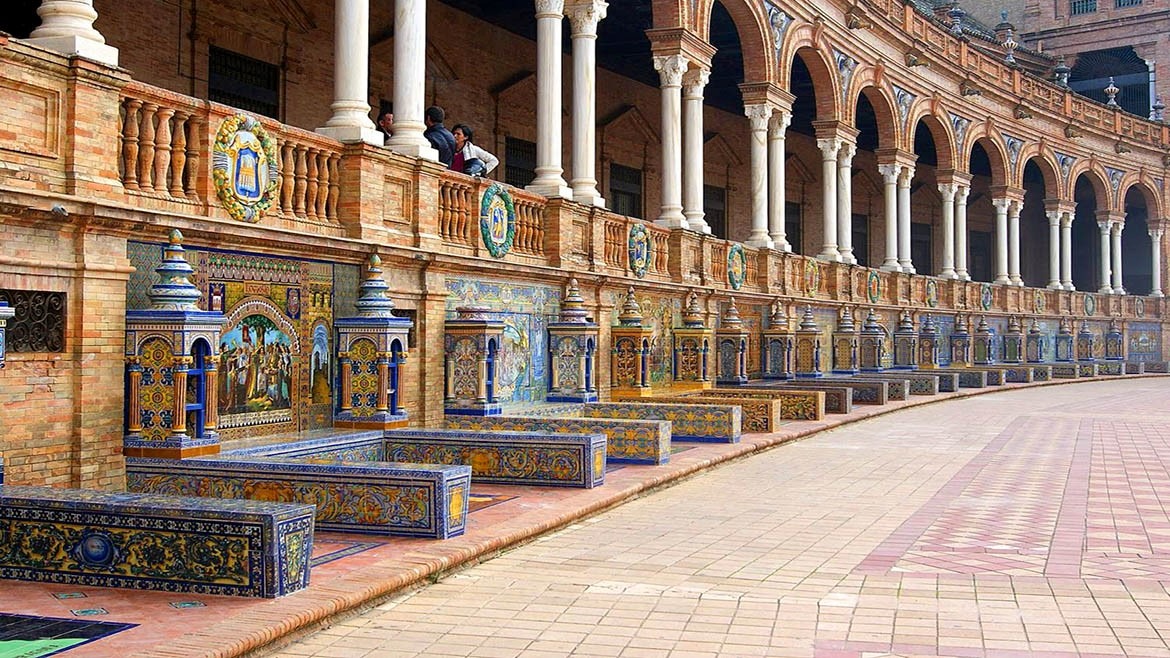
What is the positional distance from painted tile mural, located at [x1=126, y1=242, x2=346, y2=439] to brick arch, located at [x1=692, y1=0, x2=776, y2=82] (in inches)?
476

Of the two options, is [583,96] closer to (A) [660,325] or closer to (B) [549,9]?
(B) [549,9]

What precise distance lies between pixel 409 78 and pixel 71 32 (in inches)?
172

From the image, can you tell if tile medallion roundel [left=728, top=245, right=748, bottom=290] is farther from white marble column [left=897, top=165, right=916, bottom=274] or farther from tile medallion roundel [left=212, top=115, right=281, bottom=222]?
tile medallion roundel [left=212, top=115, right=281, bottom=222]

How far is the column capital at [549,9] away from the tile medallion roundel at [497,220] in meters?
2.90

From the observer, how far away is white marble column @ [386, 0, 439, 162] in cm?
A: 1084

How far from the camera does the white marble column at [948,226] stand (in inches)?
1203

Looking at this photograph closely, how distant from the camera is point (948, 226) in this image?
101 feet

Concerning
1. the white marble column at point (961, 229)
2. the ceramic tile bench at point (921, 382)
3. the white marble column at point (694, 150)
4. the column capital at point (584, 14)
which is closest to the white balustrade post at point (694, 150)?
the white marble column at point (694, 150)

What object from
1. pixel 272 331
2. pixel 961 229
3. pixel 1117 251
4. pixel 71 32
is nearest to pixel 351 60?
pixel 272 331

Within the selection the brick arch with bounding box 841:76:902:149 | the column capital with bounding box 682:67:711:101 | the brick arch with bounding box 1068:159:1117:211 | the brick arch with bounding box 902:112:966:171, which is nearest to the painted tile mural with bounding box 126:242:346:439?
the column capital with bounding box 682:67:711:101

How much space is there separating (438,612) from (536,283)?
770cm

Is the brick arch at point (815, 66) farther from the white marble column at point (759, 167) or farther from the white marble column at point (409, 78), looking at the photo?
the white marble column at point (409, 78)

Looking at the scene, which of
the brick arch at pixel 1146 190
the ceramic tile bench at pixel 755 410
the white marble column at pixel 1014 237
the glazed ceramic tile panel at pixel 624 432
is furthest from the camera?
the brick arch at pixel 1146 190

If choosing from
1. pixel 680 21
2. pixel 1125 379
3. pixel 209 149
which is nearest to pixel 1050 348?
pixel 1125 379
